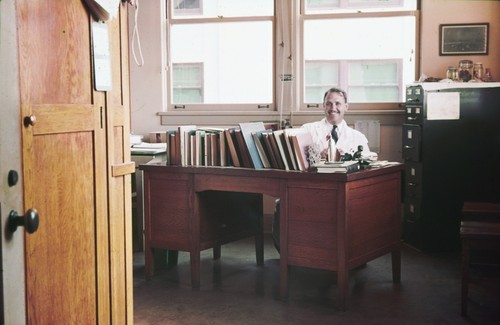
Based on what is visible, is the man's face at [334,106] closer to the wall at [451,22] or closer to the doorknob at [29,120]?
the wall at [451,22]

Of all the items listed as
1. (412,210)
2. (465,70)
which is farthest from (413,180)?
(465,70)

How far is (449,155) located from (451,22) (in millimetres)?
1200

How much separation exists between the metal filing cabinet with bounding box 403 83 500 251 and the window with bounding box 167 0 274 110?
1.51 m

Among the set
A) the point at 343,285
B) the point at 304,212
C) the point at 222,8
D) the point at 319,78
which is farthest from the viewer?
the point at 222,8

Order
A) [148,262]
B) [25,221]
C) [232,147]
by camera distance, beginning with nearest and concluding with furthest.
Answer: [25,221] < [232,147] < [148,262]

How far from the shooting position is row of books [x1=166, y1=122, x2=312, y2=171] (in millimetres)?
4027

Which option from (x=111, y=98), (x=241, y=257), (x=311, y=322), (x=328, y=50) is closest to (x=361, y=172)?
(x=311, y=322)

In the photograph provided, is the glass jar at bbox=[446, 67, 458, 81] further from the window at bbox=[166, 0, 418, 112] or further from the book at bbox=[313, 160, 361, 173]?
the book at bbox=[313, 160, 361, 173]

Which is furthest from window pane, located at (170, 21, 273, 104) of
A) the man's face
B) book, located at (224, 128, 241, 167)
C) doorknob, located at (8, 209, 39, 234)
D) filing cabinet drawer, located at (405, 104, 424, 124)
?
doorknob, located at (8, 209, 39, 234)

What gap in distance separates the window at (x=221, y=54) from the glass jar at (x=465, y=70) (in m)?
1.66

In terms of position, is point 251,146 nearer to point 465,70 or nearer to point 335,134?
point 335,134

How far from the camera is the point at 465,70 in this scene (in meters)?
5.43

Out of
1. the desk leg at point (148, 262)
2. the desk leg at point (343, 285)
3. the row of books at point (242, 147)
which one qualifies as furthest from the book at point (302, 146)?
the desk leg at point (148, 262)

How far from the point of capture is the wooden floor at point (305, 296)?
12.1 feet
